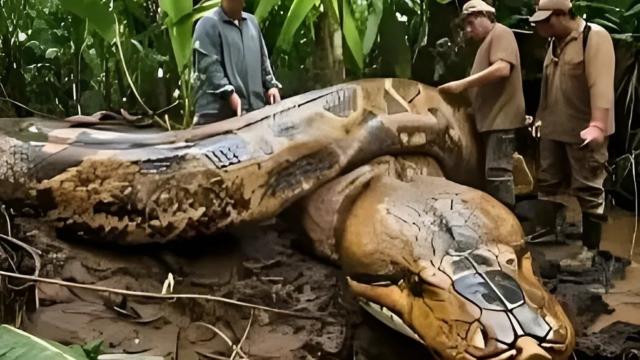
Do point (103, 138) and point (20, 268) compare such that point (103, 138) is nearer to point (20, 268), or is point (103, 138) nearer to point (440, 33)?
point (20, 268)

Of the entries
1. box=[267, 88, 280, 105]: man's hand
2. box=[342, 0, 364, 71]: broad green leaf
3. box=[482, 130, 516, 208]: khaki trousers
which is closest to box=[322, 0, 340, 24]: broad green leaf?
box=[342, 0, 364, 71]: broad green leaf

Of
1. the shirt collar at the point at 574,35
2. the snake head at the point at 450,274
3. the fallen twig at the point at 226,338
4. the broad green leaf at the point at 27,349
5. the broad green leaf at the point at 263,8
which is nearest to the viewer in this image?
the broad green leaf at the point at 27,349

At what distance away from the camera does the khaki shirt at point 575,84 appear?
7.02 feet

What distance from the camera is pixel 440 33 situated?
7.08ft

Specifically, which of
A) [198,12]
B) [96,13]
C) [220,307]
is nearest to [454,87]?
[198,12]

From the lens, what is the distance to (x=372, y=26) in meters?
2.13

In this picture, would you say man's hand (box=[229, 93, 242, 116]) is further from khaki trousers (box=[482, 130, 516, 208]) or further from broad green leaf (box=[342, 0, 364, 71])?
khaki trousers (box=[482, 130, 516, 208])

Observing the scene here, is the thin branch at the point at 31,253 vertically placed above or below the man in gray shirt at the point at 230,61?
below

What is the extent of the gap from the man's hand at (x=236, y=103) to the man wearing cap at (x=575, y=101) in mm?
788

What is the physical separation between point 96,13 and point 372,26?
27.0 inches

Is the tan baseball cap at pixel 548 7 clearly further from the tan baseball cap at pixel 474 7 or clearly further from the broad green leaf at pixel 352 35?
the broad green leaf at pixel 352 35

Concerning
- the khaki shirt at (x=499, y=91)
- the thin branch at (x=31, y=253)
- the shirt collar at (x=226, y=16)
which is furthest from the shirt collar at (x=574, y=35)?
the thin branch at (x=31, y=253)

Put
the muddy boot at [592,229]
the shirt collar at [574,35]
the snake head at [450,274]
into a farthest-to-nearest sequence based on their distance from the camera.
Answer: the muddy boot at [592,229], the shirt collar at [574,35], the snake head at [450,274]

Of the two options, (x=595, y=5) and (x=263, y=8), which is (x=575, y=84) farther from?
(x=263, y=8)
